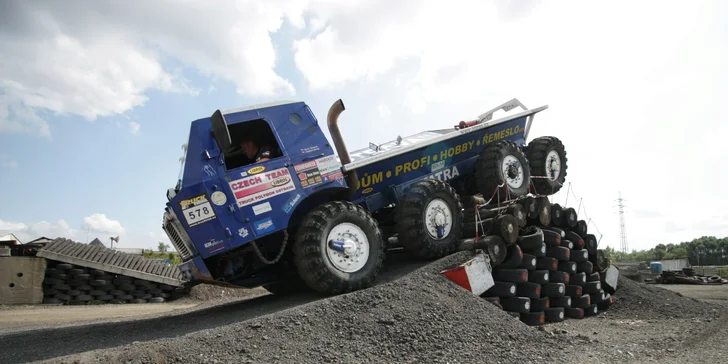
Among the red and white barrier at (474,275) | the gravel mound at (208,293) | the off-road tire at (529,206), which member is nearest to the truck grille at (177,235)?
the red and white barrier at (474,275)

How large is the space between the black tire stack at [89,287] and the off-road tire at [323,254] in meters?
Result: 10.1

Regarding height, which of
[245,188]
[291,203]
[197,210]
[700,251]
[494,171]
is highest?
[494,171]

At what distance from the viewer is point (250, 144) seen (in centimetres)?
679

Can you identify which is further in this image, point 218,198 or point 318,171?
point 318,171

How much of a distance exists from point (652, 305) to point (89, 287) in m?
14.1

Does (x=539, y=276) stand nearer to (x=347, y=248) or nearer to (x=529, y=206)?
(x=529, y=206)

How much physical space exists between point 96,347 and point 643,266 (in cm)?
2803

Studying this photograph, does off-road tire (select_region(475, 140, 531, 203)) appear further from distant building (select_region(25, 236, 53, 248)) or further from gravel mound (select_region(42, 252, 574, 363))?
distant building (select_region(25, 236, 53, 248))

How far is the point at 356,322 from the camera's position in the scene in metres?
5.37

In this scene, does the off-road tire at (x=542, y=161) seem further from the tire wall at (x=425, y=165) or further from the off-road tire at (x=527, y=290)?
the off-road tire at (x=527, y=290)

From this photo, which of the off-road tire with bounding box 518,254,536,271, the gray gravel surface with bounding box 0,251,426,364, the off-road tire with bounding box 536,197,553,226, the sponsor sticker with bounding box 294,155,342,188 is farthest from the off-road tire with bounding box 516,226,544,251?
the sponsor sticker with bounding box 294,155,342,188

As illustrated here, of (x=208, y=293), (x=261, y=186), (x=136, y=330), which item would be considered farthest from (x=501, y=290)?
(x=208, y=293)

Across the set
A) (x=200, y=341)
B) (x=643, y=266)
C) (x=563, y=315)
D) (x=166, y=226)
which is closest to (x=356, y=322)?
(x=200, y=341)

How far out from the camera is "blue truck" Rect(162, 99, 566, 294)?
5.98 metres
